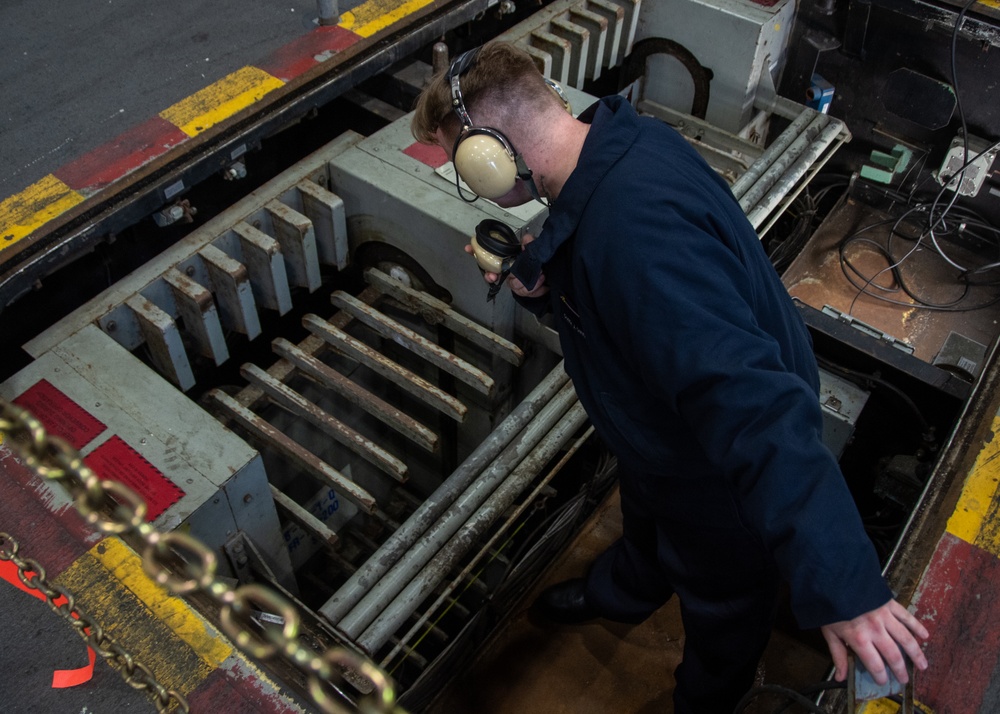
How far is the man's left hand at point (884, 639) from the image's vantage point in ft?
3.89

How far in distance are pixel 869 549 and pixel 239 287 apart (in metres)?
1.68

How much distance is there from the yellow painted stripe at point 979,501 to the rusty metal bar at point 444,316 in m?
1.13

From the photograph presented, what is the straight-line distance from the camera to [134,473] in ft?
5.46

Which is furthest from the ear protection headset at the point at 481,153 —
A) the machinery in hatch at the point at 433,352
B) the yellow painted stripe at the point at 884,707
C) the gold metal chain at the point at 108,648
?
the yellow painted stripe at the point at 884,707

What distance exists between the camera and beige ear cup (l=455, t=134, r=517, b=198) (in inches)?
59.9

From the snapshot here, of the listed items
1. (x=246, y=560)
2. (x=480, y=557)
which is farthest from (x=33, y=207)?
(x=480, y=557)

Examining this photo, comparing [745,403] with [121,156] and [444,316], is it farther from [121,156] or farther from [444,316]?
[121,156]

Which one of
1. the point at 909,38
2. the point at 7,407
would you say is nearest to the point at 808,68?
the point at 909,38

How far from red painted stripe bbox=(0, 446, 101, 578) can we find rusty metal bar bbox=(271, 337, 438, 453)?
88 centimetres

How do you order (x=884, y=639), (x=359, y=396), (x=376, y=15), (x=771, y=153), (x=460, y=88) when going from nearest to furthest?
(x=884, y=639)
(x=460, y=88)
(x=359, y=396)
(x=376, y=15)
(x=771, y=153)

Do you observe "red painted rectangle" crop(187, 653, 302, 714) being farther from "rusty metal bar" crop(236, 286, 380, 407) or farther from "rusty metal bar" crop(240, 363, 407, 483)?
"rusty metal bar" crop(236, 286, 380, 407)

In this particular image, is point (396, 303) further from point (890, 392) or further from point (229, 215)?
point (890, 392)

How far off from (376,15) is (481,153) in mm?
1310

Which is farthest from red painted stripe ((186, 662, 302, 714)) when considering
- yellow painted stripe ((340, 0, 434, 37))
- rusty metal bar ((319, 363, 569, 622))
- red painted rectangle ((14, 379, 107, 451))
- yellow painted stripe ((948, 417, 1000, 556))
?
yellow painted stripe ((340, 0, 434, 37))
